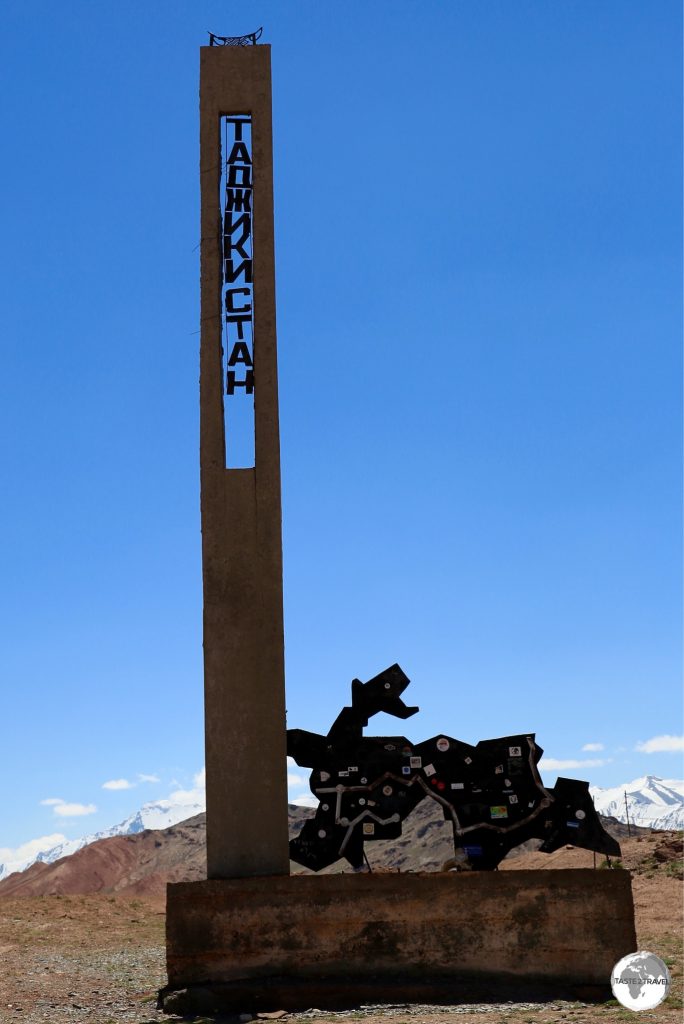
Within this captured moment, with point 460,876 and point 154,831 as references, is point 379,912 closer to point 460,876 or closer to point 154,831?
point 460,876

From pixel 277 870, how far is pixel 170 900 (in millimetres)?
1428

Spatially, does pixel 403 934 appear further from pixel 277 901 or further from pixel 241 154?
pixel 241 154

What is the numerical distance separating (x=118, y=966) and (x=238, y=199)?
40.0ft

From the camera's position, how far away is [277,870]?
1453cm

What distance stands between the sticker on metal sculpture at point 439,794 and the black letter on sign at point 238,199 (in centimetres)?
763

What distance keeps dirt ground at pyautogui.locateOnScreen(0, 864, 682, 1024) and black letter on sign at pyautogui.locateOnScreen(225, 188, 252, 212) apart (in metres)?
11.1

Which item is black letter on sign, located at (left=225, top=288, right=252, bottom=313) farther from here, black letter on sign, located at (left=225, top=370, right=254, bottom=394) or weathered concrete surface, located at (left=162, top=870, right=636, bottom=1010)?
weathered concrete surface, located at (left=162, top=870, right=636, bottom=1010)

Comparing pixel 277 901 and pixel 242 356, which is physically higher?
pixel 242 356

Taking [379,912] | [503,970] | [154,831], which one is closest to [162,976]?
[379,912]

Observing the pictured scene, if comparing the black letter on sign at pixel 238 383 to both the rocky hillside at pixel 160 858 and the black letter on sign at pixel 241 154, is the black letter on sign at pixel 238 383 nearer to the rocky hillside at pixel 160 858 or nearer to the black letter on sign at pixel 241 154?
the black letter on sign at pixel 241 154

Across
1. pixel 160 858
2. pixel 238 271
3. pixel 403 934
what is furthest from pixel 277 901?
pixel 160 858

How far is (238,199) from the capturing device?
1666 cm

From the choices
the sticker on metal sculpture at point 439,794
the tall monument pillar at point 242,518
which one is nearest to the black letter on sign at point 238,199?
the tall monument pillar at point 242,518

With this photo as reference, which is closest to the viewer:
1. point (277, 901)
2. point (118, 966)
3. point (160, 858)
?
point (277, 901)
